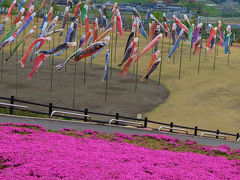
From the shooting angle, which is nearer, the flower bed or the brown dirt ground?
the flower bed

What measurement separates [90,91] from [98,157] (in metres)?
32.0

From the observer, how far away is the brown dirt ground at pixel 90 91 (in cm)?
4450

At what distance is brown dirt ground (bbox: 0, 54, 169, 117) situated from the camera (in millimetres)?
44500

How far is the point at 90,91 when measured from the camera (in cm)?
5056

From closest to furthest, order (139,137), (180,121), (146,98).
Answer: (139,137) → (180,121) → (146,98)

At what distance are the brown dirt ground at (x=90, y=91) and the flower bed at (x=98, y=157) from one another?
17633 mm

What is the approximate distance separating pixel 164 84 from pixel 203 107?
12.2 m

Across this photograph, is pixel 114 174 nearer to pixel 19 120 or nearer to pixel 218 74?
pixel 19 120

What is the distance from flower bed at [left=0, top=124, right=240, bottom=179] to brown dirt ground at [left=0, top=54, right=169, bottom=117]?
1763cm

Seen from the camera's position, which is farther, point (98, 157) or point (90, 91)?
point (90, 91)

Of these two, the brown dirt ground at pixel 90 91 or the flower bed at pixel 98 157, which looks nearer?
the flower bed at pixel 98 157

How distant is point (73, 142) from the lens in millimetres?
22016

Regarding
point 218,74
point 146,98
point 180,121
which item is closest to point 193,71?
point 218,74

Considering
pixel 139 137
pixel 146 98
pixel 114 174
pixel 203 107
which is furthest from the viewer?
pixel 146 98
